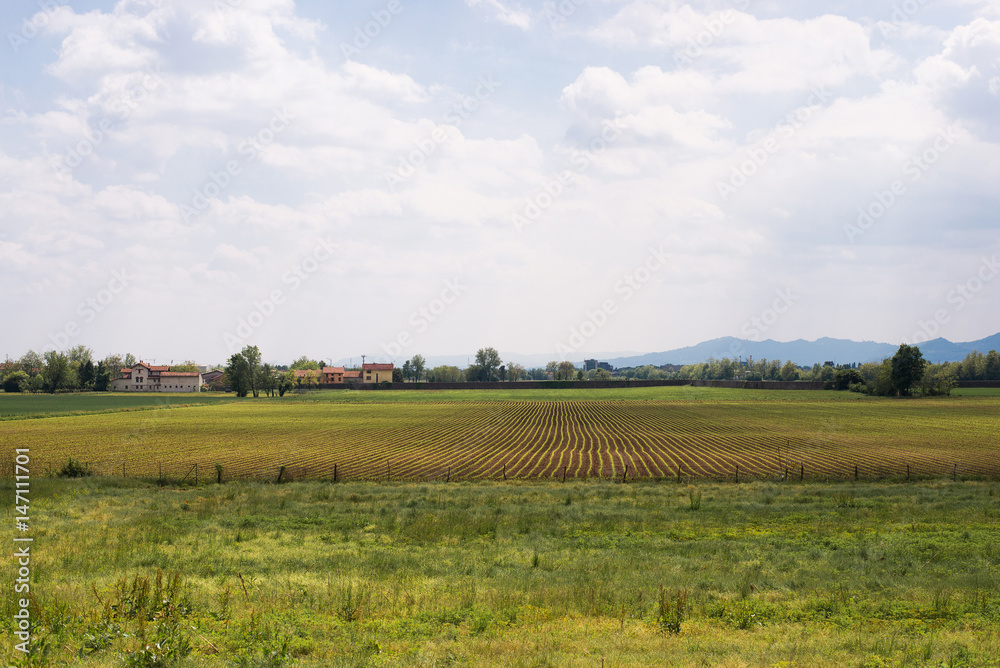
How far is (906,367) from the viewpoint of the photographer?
14100 centimetres

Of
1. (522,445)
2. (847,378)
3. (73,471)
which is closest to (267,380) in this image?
(522,445)

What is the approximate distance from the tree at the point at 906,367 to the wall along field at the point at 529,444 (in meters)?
47.0

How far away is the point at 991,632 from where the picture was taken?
10.4 meters

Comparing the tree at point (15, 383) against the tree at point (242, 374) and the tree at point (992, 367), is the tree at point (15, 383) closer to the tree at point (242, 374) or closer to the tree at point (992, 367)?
the tree at point (242, 374)

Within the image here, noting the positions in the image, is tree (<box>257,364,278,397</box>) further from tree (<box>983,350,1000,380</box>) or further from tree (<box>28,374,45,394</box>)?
tree (<box>983,350,1000,380</box>)

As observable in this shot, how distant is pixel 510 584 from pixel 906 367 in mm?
160886

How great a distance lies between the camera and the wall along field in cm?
3984

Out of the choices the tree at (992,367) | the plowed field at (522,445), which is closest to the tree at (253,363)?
the plowed field at (522,445)

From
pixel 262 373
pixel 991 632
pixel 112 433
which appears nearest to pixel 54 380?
pixel 262 373

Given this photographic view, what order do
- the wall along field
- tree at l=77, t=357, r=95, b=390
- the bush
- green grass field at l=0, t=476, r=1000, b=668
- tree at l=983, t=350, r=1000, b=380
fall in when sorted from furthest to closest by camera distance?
1. tree at l=983, t=350, r=1000, b=380
2. tree at l=77, t=357, r=95, b=390
3. the wall along field
4. the bush
5. green grass field at l=0, t=476, r=1000, b=668

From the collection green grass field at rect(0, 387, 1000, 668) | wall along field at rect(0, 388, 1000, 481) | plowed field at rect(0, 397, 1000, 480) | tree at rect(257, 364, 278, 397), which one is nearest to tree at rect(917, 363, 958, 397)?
wall along field at rect(0, 388, 1000, 481)

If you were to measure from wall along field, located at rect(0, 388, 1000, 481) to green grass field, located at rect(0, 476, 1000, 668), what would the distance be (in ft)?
50.2

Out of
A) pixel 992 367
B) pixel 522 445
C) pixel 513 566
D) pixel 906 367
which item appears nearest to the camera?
pixel 513 566

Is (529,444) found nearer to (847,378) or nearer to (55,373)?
(847,378)
